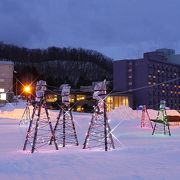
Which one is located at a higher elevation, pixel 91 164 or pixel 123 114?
pixel 123 114

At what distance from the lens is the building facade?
98812mm

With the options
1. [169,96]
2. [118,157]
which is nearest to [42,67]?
[169,96]

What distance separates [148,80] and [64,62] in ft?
112

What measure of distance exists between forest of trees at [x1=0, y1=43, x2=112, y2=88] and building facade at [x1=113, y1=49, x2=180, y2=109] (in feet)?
33.2

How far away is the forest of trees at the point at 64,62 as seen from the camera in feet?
384

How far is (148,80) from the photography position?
99812 mm

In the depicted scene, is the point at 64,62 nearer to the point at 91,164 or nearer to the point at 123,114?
the point at 123,114

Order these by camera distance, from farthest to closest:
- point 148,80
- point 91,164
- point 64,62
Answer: point 64,62, point 148,80, point 91,164

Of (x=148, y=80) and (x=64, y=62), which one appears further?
(x=64, y=62)

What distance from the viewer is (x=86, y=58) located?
433ft

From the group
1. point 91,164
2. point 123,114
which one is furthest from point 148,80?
point 91,164

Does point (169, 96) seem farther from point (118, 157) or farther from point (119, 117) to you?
point (118, 157)

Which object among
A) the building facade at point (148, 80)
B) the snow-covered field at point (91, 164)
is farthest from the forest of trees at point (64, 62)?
the snow-covered field at point (91, 164)

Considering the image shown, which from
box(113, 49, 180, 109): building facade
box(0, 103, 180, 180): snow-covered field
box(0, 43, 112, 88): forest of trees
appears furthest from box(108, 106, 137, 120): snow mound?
box(0, 43, 112, 88): forest of trees
